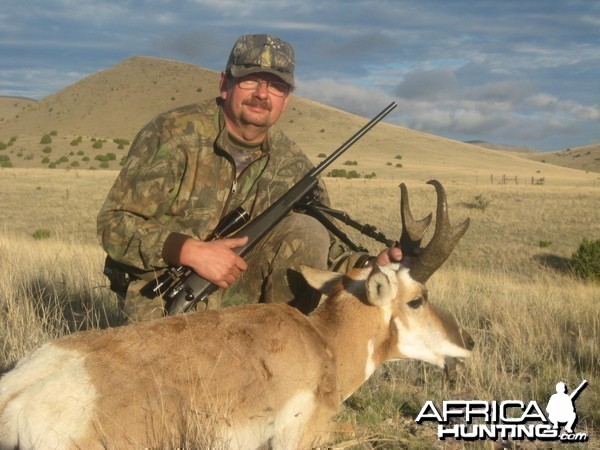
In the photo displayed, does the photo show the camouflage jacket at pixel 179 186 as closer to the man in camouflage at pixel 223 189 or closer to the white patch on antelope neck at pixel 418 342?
the man in camouflage at pixel 223 189

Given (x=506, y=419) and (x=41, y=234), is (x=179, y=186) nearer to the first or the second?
(x=506, y=419)

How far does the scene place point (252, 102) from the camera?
625 cm

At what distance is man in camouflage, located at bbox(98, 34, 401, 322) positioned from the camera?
580 centimetres

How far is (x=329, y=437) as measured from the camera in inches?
169

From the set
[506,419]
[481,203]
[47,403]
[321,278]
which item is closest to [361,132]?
[321,278]

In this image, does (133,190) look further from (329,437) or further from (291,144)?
(329,437)

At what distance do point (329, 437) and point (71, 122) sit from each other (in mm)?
99781

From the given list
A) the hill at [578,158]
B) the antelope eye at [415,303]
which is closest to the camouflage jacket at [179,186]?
the antelope eye at [415,303]

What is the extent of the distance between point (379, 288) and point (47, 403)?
2178 millimetres

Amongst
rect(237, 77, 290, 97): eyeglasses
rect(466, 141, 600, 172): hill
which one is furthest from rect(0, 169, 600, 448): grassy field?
rect(466, 141, 600, 172): hill

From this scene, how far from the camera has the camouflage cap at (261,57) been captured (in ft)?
20.1

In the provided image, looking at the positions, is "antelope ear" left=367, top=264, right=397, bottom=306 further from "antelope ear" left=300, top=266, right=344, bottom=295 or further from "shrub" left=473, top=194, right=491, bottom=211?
"shrub" left=473, top=194, right=491, bottom=211

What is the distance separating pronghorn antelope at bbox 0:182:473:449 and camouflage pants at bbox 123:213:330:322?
3.88ft

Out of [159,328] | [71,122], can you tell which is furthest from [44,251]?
[71,122]
